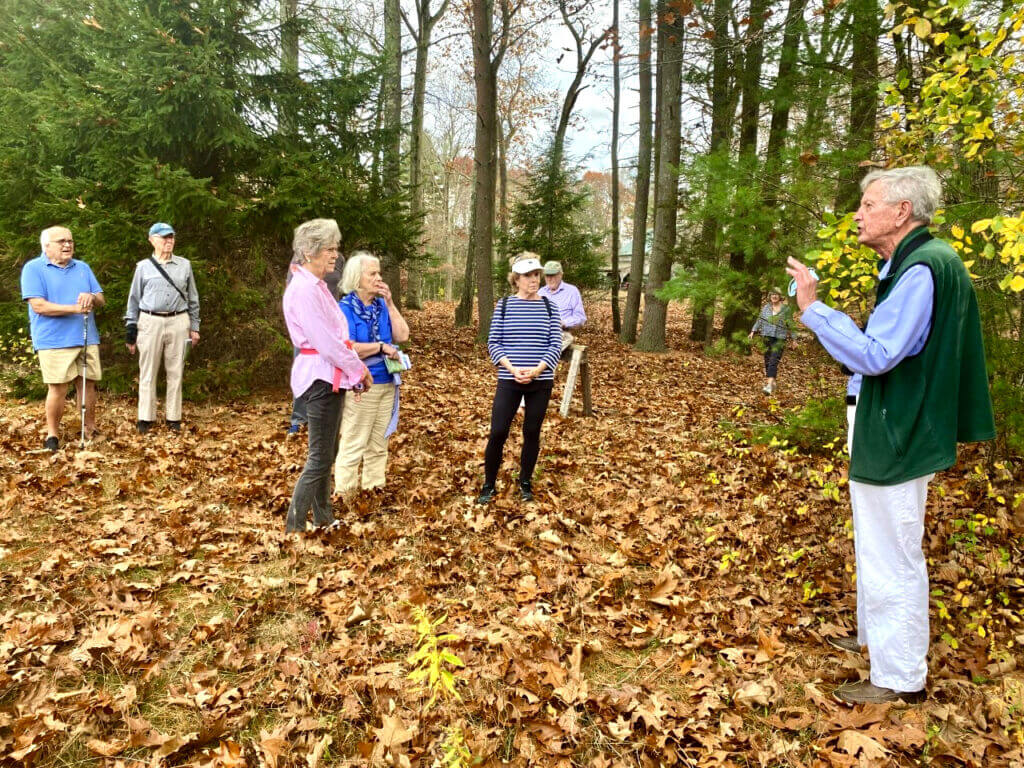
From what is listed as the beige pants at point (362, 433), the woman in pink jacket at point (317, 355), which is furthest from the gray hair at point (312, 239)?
the beige pants at point (362, 433)

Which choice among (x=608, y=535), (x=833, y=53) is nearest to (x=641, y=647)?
(x=608, y=535)

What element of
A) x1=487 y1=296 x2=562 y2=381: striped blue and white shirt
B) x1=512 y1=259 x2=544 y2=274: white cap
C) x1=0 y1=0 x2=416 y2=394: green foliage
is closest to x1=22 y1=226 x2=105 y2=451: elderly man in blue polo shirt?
x1=0 y1=0 x2=416 y2=394: green foliage

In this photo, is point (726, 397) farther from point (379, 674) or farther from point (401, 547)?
point (379, 674)

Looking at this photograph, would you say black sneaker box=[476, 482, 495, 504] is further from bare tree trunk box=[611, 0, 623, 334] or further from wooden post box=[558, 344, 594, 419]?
bare tree trunk box=[611, 0, 623, 334]

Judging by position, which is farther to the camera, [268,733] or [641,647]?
[641,647]

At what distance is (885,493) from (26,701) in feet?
13.3

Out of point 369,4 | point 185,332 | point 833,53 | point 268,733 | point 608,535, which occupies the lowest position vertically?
point 268,733

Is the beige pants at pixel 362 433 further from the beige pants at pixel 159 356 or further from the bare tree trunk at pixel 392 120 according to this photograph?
the bare tree trunk at pixel 392 120

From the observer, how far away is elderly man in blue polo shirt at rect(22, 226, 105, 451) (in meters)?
6.16

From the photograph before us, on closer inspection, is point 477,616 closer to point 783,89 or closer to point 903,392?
point 903,392

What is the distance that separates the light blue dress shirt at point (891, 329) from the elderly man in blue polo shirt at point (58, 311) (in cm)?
682

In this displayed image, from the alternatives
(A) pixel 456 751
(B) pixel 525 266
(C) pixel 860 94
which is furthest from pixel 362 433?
(C) pixel 860 94

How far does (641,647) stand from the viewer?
3520 mm

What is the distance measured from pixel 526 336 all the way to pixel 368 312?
1301 millimetres
